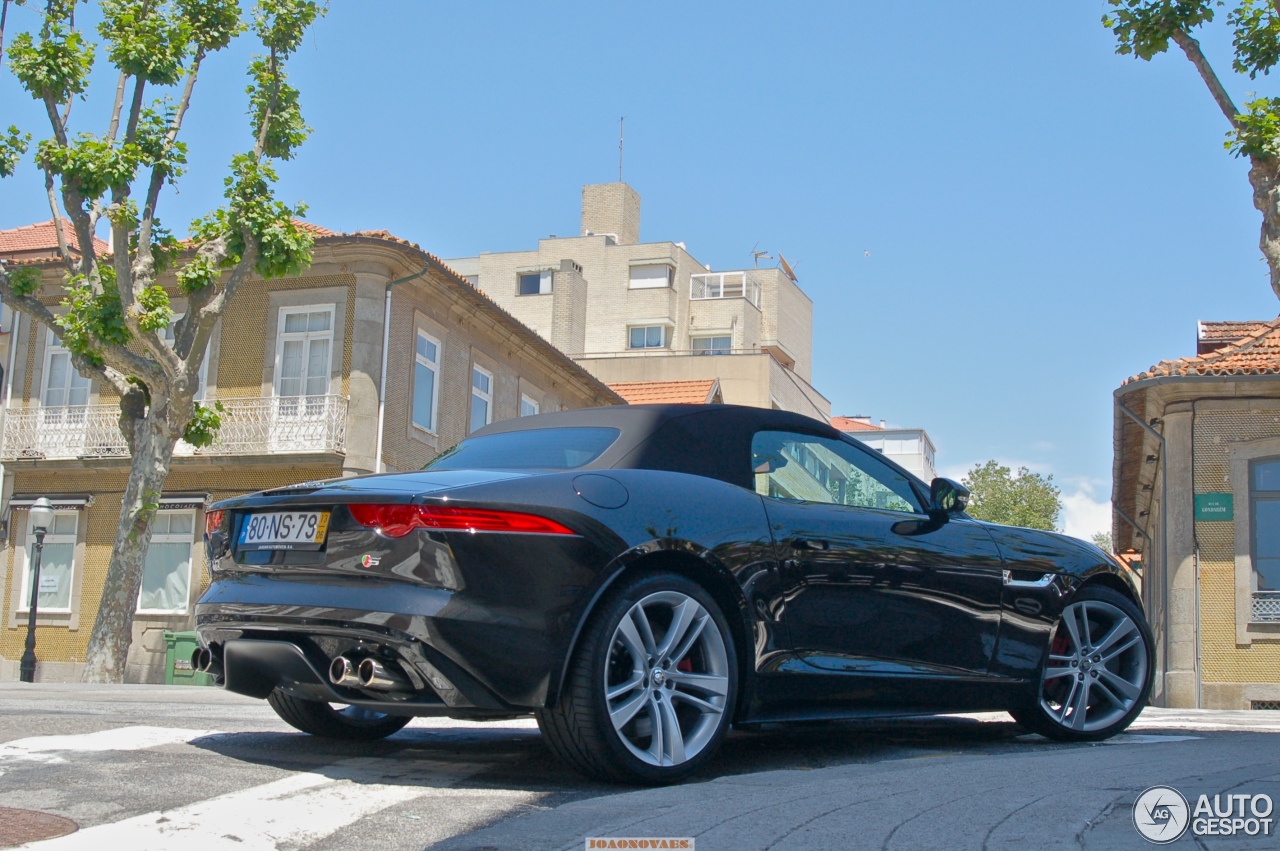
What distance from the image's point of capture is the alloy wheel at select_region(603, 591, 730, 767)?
4.43 metres

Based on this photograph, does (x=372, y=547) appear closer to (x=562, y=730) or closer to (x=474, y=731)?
(x=562, y=730)

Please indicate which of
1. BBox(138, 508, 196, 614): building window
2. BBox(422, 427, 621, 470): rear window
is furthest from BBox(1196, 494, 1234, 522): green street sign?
BBox(422, 427, 621, 470): rear window

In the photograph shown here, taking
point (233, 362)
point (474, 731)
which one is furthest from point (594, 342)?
point (474, 731)

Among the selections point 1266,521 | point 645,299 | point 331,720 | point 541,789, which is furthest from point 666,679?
point 645,299

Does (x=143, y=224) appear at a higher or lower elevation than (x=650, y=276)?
lower

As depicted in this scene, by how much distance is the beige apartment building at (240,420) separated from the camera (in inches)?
1009

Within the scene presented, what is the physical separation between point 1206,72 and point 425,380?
Answer: 1786 centimetres

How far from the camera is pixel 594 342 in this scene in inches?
2495

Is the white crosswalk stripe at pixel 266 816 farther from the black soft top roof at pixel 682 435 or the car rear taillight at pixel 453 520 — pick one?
the black soft top roof at pixel 682 435

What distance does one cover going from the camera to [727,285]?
66.2 metres

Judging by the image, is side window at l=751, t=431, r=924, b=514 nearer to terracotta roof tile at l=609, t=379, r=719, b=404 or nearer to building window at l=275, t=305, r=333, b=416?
building window at l=275, t=305, r=333, b=416

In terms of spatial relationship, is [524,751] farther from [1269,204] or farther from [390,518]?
[1269,204]

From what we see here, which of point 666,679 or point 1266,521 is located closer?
point 666,679

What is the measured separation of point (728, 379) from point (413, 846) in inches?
2025
